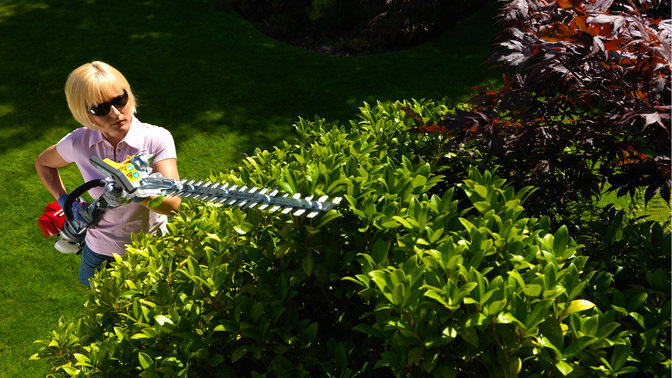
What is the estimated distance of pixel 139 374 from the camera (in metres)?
2.15

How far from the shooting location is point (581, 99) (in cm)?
285

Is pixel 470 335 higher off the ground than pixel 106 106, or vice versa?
pixel 106 106

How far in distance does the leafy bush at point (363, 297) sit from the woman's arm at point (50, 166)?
105 centimetres

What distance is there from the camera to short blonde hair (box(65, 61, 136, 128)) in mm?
2834

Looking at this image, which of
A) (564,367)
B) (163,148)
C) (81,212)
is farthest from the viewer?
(163,148)

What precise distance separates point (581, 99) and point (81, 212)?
276 centimetres

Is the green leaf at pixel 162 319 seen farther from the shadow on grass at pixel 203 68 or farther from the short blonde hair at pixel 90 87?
the shadow on grass at pixel 203 68

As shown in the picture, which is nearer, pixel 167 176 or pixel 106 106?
pixel 106 106

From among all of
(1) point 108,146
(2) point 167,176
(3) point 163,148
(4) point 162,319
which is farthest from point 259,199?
(1) point 108,146

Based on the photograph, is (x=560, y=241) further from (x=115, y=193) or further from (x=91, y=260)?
(x=91, y=260)

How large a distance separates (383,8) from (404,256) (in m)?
6.89

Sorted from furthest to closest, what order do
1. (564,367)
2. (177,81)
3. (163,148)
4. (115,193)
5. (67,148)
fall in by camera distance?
(177,81), (67,148), (163,148), (115,193), (564,367)

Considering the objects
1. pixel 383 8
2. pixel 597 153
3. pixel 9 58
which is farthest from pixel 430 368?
pixel 9 58

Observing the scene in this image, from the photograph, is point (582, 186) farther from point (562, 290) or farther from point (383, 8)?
point (383, 8)
